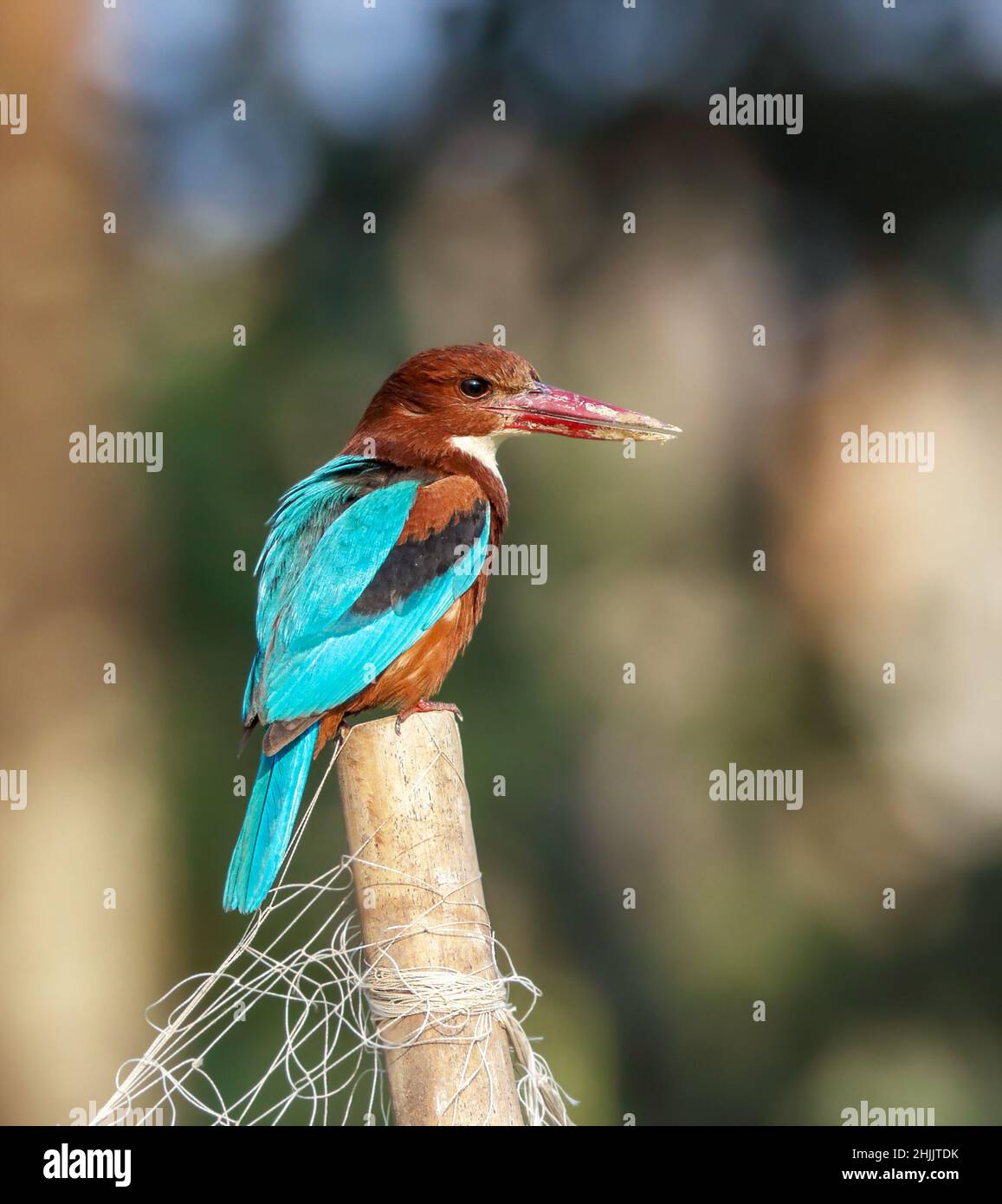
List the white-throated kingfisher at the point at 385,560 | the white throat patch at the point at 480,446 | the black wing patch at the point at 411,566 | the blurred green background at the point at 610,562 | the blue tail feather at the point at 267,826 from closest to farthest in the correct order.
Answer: the blue tail feather at the point at 267,826, the white-throated kingfisher at the point at 385,560, the black wing patch at the point at 411,566, the white throat patch at the point at 480,446, the blurred green background at the point at 610,562

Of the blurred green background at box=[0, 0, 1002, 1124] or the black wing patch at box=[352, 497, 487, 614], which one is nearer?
the black wing patch at box=[352, 497, 487, 614]

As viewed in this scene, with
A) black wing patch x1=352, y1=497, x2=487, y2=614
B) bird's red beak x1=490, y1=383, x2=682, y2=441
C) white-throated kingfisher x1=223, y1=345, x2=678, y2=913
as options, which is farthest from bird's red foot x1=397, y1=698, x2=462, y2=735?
bird's red beak x1=490, y1=383, x2=682, y2=441

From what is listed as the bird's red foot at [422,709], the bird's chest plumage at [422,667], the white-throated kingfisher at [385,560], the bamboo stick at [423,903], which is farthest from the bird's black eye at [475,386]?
the bamboo stick at [423,903]

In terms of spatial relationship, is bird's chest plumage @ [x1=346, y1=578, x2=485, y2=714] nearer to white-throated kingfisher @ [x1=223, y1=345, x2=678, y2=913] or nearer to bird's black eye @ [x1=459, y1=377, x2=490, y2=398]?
white-throated kingfisher @ [x1=223, y1=345, x2=678, y2=913]

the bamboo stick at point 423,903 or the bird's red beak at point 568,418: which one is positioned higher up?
the bird's red beak at point 568,418

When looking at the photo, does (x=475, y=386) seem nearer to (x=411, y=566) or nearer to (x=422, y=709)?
(x=411, y=566)

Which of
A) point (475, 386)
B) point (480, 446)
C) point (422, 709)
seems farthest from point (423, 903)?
point (475, 386)

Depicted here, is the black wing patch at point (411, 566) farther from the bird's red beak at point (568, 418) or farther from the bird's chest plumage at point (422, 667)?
the bird's red beak at point (568, 418)

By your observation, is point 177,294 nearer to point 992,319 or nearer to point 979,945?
point 992,319
